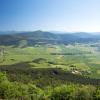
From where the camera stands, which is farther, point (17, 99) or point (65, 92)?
point (65, 92)

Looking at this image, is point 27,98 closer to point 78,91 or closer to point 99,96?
point 78,91

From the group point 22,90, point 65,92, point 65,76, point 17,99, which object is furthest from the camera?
point 65,76

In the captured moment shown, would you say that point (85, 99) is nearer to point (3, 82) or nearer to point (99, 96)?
point (99, 96)

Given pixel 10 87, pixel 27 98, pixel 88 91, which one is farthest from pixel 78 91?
pixel 10 87

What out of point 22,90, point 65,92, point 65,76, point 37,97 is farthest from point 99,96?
point 65,76

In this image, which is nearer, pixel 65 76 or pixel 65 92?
pixel 65 92

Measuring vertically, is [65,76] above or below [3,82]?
below

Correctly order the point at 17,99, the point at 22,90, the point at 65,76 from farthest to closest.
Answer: the point at 65,76
the point at 22,90
the point at 17,99

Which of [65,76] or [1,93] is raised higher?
[1,93]
